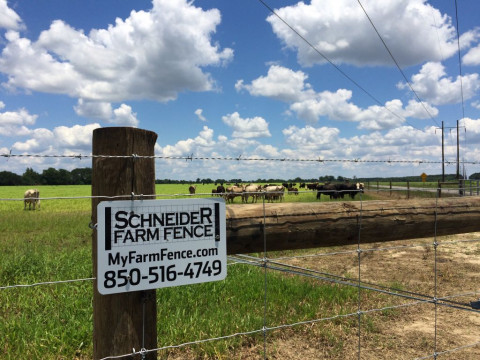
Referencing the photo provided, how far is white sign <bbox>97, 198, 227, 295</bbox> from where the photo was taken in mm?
1822

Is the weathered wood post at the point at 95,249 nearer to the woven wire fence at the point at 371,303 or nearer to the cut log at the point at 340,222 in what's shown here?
the woven wire fence at the point at 371,303

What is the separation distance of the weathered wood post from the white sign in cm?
9

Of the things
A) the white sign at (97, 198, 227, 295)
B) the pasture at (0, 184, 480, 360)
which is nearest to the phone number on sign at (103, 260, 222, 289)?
the white sign at (97, 198, 227, 295)

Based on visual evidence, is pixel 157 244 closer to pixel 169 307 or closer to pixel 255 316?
pixel 255 316

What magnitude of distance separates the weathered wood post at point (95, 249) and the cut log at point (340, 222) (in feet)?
2.34

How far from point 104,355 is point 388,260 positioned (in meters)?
7.24

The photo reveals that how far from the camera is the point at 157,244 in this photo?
1.92m

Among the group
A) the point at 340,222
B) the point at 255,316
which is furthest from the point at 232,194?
the point at 255,316

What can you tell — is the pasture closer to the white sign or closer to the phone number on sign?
the white sign

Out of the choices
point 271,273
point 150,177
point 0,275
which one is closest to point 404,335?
point 271,273

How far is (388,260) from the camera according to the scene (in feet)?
25.3

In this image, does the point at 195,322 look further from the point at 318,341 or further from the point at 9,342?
the point at 9,342

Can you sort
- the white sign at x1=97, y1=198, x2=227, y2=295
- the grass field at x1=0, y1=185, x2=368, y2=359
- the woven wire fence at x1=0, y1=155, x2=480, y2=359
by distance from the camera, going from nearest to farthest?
the white sign at x1=97, y1=198, x2=227, y2=295 → the woven wire fence at x1=0, y1=155, x2=480, y2=359 → the grass field at x1=0, y1=185, x2=368, y2=359

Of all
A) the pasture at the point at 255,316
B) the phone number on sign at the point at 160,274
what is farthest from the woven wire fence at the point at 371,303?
the phone number on sign at the point at 160,274
